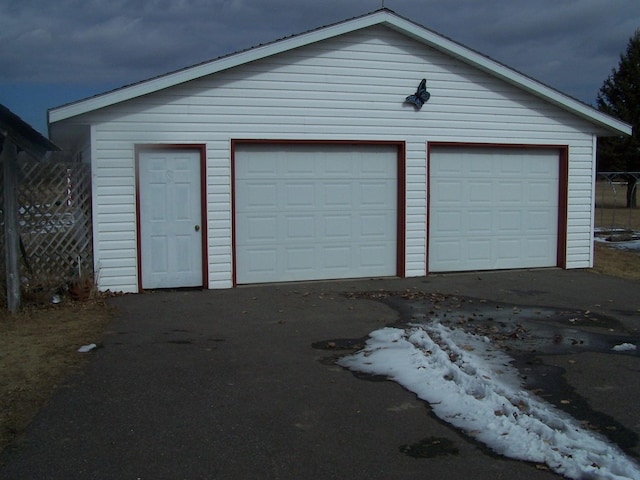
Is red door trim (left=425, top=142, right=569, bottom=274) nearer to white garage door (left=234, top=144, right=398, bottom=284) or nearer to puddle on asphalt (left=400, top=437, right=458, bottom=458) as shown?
white garage door (left=234, top=144, right=398, bottom=284)

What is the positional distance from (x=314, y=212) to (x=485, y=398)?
686cm

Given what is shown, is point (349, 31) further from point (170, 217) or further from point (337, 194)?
point (170, 217)

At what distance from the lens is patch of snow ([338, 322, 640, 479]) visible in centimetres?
421

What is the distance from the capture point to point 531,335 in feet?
25.6

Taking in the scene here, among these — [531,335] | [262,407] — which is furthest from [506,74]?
[262,407]

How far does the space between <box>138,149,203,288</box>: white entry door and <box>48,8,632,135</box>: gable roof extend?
1.06m

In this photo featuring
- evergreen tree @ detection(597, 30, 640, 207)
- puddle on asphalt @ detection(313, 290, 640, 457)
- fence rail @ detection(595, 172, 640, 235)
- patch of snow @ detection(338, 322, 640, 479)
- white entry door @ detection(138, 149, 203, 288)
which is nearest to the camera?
patch of snow @ detection(338, 322, 640, 479)

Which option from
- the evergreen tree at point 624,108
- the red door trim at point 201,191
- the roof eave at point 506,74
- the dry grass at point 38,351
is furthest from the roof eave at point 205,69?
the evergreen tree at point 624,108

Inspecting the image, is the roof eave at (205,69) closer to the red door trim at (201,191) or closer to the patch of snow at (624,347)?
the red door trim at (201,191)

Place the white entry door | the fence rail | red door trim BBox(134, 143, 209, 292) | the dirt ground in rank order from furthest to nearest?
the fence rail → the white entry door → red door trim BBox(134, 143, 209, 292) → the dirt ground

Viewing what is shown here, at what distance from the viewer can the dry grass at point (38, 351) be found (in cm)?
527

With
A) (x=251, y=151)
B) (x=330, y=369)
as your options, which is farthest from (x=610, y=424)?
(x=251, y=151)

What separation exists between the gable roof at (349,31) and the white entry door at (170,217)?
41.9 inches

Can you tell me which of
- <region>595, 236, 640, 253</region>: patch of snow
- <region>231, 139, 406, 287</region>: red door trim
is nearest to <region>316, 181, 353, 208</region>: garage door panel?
<region>231, 139, 406, 287</region>: red door trim
